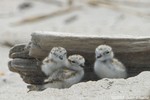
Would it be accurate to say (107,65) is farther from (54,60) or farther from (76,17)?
(76,17)

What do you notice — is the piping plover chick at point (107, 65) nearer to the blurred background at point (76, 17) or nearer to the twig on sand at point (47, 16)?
the blurred background at point (76, 17)

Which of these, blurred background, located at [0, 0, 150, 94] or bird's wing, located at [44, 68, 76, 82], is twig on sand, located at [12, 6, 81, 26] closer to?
blurred background, located at [0, 0, 150, 94]

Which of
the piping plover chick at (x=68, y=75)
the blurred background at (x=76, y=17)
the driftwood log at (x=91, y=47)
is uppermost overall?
the driftwood log at (x=91, y=47)

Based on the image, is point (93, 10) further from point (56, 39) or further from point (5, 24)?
point (56, 39)

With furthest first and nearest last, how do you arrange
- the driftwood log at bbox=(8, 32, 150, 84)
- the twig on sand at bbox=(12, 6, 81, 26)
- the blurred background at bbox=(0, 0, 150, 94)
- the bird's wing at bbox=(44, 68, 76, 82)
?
the twig on sand at bbox=(12, 6, 81, 26) < the blurred background at bbox=(0, 0, 150, 94) < the driftwood log at bbox=(8, 32, 150, 84) < the bird's wing at bbox=(44, 68, 76, 82)

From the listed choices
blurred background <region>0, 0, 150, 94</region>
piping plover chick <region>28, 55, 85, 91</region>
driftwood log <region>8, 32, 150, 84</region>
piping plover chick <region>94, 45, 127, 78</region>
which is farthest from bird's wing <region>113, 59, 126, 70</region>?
blurred background <region>0, 0, 150, 94</region>

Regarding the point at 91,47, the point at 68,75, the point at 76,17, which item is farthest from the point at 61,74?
the point at 76,17

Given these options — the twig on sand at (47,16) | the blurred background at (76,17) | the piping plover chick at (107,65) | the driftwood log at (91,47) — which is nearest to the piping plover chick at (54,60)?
the driftwood log at (91,47)
